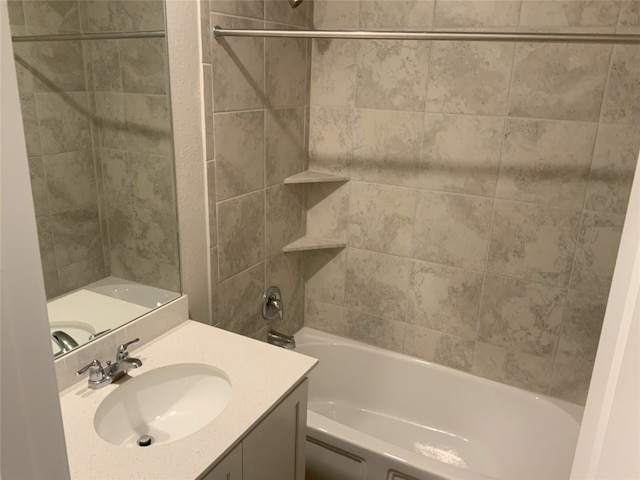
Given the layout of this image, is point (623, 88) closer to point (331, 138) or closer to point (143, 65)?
point (331, 138)

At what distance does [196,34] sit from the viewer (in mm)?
1551

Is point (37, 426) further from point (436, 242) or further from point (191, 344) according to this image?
point (436, 242)

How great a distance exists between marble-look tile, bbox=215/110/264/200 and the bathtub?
874 mm

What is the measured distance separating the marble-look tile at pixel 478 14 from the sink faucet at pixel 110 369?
1590 millimetres

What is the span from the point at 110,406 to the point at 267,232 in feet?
A: 3.12

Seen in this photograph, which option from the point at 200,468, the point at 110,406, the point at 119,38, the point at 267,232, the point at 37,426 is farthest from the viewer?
the point at 267,232

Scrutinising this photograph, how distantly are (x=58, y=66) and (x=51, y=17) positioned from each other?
0.11 metres

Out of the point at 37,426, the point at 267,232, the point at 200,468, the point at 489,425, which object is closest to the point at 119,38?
the point at 267,232

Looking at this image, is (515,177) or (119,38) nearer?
(119,38)

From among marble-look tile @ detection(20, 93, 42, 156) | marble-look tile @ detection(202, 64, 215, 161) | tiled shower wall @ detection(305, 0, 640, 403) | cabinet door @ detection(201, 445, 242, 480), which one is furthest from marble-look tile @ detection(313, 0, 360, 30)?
cabinet door @ detection(201, 445, 242, 480)

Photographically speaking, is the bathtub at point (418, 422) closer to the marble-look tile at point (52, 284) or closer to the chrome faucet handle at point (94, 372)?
the chrome faucet handle at point (94, 372)

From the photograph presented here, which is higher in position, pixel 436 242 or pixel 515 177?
pixel 515 177

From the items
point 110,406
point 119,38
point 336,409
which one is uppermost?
point 119,38

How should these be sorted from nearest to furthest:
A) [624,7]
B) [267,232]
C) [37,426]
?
[37,426], [624,7], [267,232]
